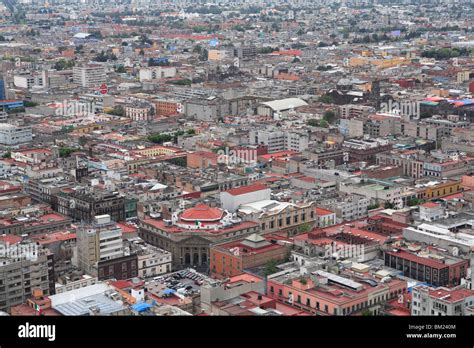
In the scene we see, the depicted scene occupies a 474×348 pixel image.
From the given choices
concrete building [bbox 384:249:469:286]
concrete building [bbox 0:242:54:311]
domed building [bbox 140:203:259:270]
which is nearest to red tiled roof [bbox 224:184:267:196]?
domed building [bbox 140:203:259:270]

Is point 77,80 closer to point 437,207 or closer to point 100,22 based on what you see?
point 437,207

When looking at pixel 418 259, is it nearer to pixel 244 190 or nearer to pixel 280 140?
pixel 244 190

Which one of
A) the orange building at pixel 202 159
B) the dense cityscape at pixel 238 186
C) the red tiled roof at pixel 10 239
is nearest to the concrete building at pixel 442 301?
the dense cityscape at pixel 238 186

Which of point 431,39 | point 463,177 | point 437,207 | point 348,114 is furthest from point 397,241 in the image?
point 431,39

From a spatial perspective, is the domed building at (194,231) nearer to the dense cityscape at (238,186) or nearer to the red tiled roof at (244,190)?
the dense cityscape at (238,186)

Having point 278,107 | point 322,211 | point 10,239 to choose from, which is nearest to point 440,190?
point 322,211
